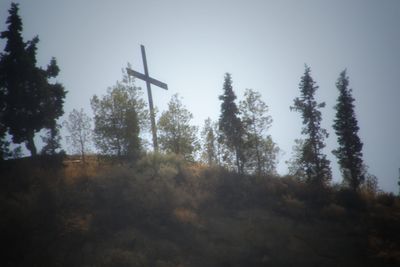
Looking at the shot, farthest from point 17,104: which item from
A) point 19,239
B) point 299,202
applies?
point 299,202

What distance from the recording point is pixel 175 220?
1991 cm

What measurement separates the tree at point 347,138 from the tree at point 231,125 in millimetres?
11520

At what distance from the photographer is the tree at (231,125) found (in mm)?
37438

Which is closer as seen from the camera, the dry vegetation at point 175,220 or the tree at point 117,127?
the dry vegetation at point 175,220

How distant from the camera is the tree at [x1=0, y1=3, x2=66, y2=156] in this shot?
25219mm

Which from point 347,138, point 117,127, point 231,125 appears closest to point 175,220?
point 117,127

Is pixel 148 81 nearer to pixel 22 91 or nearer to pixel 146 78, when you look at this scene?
pixel 146 78

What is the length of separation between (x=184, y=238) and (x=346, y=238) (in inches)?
460

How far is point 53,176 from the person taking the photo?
21.2m

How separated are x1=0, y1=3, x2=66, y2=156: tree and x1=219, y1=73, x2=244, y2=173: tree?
18894mm

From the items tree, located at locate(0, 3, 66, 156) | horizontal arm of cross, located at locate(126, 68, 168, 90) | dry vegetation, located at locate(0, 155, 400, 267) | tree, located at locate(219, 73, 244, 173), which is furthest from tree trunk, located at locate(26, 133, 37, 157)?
tree, located at locate(219, 73, 244, 173)

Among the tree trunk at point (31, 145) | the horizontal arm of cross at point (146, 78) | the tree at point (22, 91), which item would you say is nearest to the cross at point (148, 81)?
the horizontal arm of cross at point (146, 78)

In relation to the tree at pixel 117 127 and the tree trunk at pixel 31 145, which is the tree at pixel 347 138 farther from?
the tree trunk at pixel 31 145

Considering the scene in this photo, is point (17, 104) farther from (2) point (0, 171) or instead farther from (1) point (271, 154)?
(1) point (271, 154)
